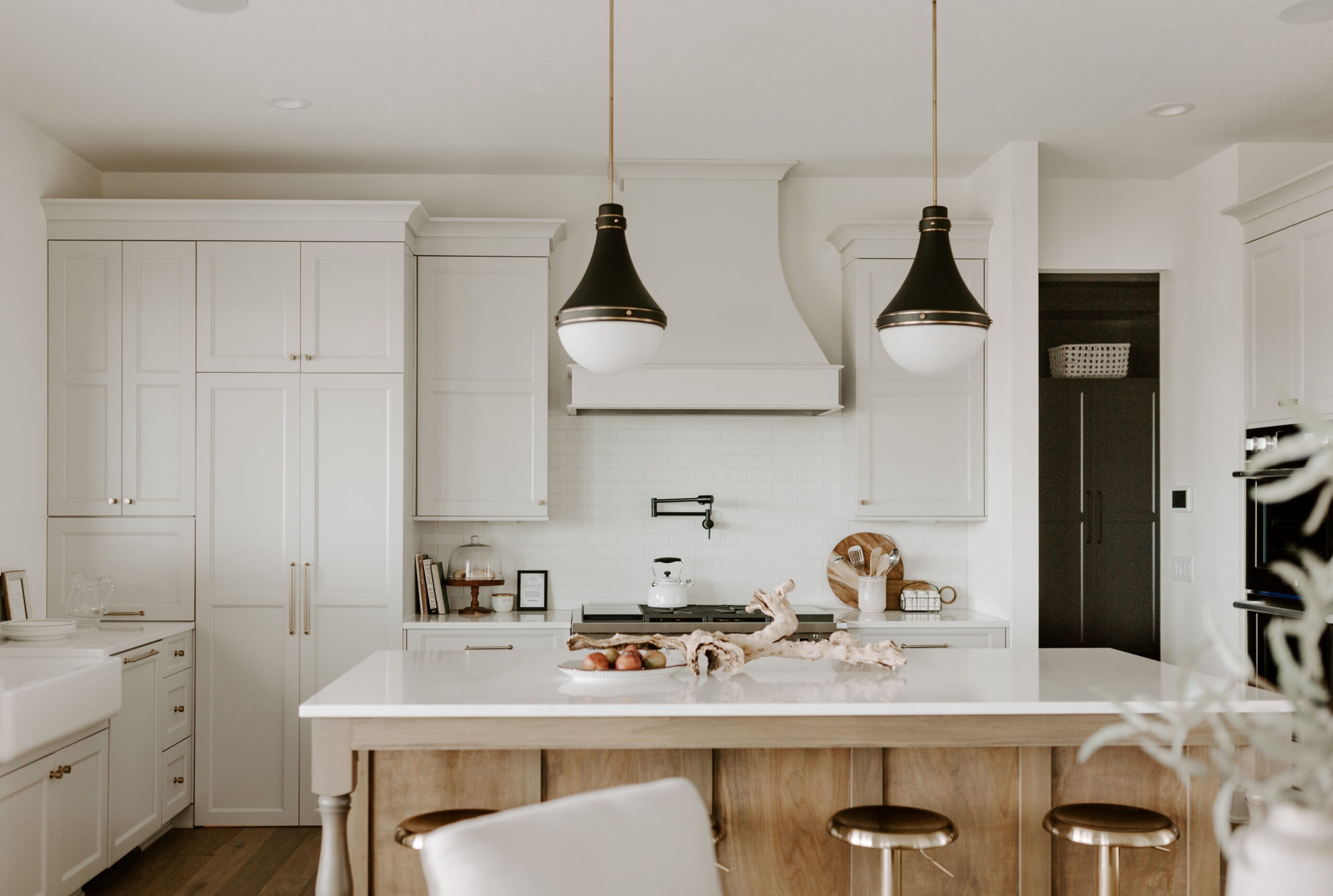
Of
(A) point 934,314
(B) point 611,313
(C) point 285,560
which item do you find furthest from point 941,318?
(C) point 285,560

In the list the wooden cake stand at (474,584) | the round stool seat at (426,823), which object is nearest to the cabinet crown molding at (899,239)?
the wooden cake stand at (474,584)

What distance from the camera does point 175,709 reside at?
13.3ft

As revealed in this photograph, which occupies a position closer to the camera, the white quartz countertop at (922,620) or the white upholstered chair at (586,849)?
the white upholstered chair at (586,849)

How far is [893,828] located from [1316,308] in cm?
280

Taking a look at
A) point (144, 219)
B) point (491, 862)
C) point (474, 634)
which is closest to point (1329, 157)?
point (474, 634)

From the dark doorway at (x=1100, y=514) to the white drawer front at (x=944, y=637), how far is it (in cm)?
55

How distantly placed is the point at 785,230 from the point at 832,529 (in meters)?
1.46

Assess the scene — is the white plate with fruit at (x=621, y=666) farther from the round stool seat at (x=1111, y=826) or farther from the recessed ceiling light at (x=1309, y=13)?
the recessed ceiling light at (x=1309, y=13)

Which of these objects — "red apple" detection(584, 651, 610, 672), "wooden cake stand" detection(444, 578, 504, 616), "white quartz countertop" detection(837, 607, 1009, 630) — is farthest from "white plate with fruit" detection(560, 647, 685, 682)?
"wooden cake stand" detection(444, 578, 504, 616)

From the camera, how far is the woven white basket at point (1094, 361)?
185 inches

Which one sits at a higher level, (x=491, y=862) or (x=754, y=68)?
(x=754, y=68)

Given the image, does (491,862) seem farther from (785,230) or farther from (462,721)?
(785,230)

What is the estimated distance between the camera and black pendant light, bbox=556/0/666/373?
2520mm

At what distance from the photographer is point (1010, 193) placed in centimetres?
432
